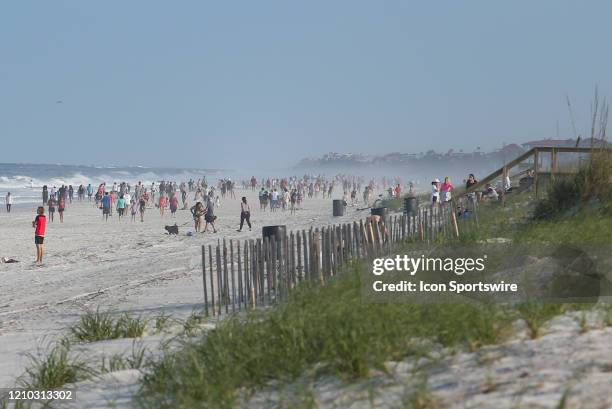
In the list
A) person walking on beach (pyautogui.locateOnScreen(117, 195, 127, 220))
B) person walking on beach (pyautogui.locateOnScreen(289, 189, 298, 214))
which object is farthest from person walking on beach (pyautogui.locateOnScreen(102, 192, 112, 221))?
person walking on beach (pyautogui.locateOnScreen(289, 189, 298, 214))

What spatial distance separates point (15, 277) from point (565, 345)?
15.4 metres

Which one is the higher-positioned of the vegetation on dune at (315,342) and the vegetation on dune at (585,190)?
the vegetation on dune at (585,190)

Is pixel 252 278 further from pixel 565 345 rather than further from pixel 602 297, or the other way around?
pixel 565 345

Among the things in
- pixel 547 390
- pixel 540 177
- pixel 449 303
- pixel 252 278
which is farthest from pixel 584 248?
pixel 540 177

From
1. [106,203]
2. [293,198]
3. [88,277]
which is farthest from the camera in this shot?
[293,198]

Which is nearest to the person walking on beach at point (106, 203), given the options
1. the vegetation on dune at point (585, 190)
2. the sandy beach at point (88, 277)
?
the sandy beach at point (88, 277)

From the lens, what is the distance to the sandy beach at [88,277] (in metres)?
10.1

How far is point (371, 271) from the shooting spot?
8.75 metres

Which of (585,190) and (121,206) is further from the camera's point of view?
(121,206)

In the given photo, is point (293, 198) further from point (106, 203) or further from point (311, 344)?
point (311, 344)

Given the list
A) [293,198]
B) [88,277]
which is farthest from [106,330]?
[293,198]

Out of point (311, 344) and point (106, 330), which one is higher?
point (311, 344)

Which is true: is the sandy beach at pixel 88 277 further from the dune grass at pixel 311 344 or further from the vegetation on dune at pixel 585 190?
the vegetation on dune at pixel 585 190

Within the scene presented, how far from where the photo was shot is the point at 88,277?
17.0 m
